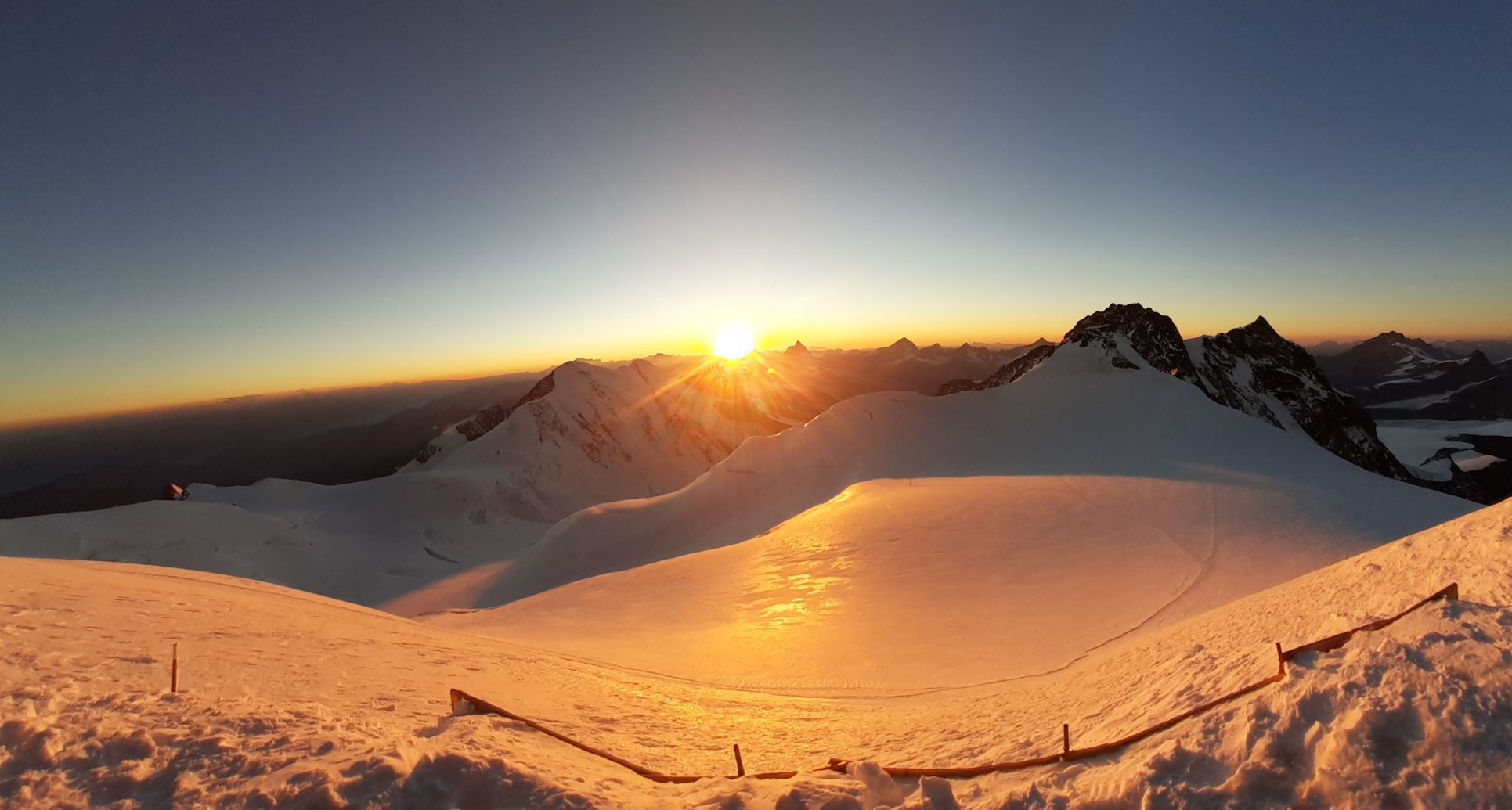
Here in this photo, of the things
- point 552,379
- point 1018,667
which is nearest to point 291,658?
point 1018,667

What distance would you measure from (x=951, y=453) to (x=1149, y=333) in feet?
165

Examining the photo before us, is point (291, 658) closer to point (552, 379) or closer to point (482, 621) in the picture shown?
point (482, 621)

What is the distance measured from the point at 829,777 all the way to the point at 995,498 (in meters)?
20.7

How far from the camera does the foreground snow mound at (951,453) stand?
2734 centimetres

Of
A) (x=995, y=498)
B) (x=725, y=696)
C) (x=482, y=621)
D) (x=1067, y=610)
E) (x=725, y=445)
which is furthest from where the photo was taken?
(x=725, y=445)

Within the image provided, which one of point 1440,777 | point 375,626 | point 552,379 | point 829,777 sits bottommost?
point 375,626

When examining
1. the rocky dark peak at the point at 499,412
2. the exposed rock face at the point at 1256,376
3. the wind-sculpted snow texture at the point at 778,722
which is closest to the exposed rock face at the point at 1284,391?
the exposed rock face at the point at 1256,376

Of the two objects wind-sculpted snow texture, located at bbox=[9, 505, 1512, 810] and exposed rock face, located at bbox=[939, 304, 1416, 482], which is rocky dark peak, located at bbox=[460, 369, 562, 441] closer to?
exposed rock face, located at bbox=[939, 304, 1416, 482]

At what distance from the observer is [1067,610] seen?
44.0 ft

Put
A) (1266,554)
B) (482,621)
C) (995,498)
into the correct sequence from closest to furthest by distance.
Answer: (1266,554), (482,621), (995,498)

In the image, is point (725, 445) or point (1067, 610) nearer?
point (1067, 610)

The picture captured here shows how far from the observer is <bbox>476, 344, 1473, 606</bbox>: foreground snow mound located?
2734cm

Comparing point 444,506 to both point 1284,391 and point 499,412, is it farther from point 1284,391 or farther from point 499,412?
point 1284,391

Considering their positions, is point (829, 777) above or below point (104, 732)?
below
